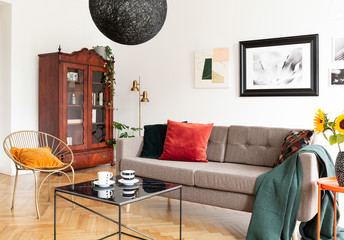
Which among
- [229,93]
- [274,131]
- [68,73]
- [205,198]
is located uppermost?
[68,73]

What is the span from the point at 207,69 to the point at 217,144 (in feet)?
5.22

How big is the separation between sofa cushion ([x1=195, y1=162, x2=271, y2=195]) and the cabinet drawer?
8.83 ft

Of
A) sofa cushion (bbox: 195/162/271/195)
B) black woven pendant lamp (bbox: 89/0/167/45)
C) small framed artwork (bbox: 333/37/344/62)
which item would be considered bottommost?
sofa cushion (bbox: 195/162/271/195)

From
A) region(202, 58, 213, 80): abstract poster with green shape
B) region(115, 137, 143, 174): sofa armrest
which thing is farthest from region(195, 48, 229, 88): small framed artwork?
region(115, 137, 143, 174): sofa armrest

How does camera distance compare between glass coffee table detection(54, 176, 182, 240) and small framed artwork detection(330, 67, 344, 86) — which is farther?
small framed artwork detection(330, 67, 344, 86)

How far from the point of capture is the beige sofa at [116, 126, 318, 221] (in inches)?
94.1

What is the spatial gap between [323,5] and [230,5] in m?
1.18

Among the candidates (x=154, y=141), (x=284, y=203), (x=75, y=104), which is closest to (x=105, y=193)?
(x=284, y=203)

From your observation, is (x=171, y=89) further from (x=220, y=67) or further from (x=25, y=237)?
(x=25, y=237)

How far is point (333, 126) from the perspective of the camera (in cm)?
227

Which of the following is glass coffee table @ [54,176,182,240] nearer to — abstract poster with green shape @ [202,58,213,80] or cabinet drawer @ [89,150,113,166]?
abstract poster with green shape @ [202,58,213,80]

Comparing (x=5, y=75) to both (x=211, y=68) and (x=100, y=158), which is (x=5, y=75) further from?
(x=211, y=68)

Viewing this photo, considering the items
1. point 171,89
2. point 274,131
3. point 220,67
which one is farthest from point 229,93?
point 274,131

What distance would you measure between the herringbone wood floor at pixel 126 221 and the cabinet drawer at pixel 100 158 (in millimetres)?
1575
